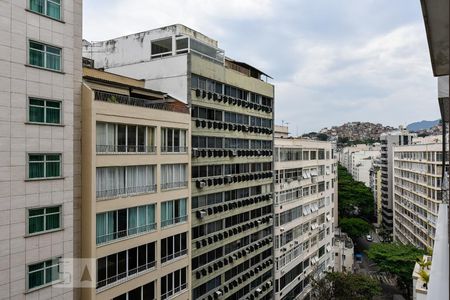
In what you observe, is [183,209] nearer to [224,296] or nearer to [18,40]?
[224,296]

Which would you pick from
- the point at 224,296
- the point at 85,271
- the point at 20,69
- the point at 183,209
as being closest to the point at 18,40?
the point at 20,69

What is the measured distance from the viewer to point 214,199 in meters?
26.4

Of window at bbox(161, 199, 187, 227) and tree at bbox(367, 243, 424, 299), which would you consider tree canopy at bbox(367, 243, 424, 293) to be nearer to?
tree at bbox(367, 243, 424, 299)

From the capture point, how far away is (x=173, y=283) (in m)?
21.1

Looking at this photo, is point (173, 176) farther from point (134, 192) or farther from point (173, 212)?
point (134, 192)

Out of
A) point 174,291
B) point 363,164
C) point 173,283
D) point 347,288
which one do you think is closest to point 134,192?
point 173,283

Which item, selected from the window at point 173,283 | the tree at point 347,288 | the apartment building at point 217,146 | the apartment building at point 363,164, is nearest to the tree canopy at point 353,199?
the apartment building at point 363,164

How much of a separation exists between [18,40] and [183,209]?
12.5 m

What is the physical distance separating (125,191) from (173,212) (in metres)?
4.12

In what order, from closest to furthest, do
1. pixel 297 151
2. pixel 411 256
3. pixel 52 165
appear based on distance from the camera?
pixel 52 165 < pixel 297 151 < pixel 411 256

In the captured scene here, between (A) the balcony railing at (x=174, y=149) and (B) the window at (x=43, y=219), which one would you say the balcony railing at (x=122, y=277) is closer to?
(B) the window at (x=43, y=219)

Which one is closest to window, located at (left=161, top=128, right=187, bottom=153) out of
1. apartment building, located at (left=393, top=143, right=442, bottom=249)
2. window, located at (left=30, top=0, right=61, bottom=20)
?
window, located at (left=30, top=0, right=61, bottom=20)

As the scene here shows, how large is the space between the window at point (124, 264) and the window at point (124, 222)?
0.86 metres

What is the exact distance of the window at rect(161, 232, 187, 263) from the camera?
67.6ft
